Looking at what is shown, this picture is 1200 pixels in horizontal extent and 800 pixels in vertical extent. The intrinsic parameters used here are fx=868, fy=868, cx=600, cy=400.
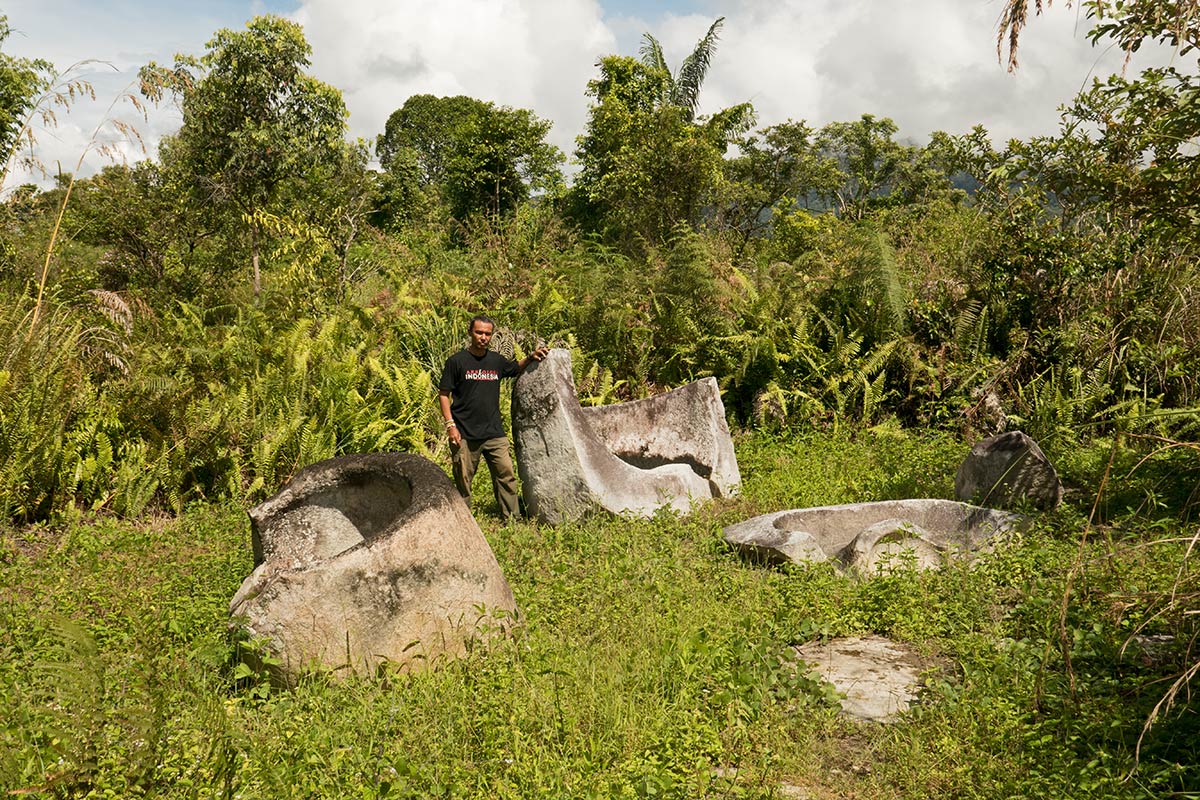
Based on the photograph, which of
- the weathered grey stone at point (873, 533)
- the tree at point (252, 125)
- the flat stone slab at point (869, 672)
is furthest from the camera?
the tree at point (252, 125)

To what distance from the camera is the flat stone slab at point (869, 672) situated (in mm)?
4113

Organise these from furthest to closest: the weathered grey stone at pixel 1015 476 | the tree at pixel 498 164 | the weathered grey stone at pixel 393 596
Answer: the tree at pixel 498 164, the weathered grey stone at pixel 1015 476, the weathered grey stone at pixel 393 596

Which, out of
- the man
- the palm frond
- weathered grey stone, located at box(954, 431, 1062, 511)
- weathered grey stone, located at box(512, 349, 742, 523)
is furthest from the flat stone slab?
the palm frond

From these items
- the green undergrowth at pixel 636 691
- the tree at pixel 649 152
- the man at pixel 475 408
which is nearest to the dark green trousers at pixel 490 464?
the man at pixel 475 408

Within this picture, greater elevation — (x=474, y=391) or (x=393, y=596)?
(x=474, y=391)

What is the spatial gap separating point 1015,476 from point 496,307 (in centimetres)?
713

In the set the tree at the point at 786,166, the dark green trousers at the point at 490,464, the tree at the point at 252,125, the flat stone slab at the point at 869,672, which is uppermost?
the tree at the point at 786,166

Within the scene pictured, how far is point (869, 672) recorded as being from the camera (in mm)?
4496

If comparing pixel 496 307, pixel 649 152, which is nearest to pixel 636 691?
pixel 496 307

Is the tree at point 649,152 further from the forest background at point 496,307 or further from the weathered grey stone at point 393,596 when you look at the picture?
the weathered grey stone at point 393,596

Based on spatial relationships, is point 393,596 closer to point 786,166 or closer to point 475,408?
point 475,408

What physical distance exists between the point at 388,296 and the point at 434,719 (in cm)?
872

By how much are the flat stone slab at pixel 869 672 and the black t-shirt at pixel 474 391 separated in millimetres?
3317

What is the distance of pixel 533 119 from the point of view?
103 ft
